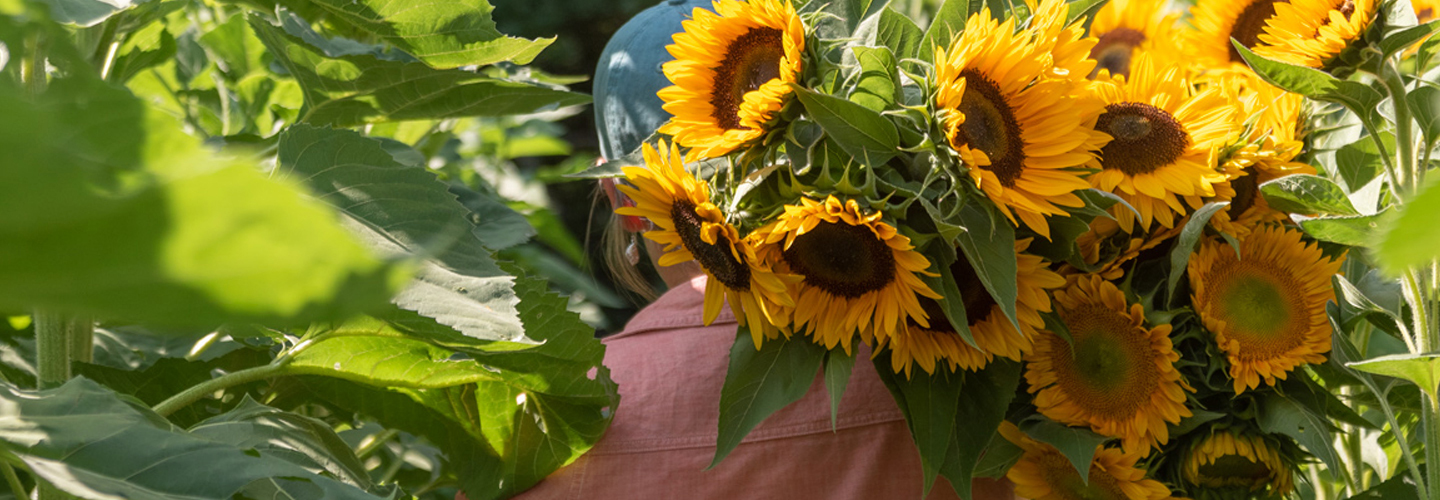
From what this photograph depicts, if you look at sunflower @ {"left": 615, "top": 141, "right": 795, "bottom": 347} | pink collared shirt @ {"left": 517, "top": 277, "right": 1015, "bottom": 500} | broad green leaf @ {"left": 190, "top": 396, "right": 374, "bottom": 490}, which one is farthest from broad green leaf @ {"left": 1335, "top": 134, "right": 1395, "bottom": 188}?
broad green leaf @ {"left": 190, "top": 396, "right": 374, "bottom": 490}

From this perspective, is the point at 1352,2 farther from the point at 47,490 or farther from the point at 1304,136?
the point at 47,490

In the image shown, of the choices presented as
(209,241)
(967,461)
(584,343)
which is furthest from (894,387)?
(209,241)

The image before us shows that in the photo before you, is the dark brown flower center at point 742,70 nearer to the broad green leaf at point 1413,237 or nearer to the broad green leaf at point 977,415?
the broad green leaf at point 977,415

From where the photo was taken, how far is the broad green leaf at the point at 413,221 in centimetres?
50

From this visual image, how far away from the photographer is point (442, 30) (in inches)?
27.9

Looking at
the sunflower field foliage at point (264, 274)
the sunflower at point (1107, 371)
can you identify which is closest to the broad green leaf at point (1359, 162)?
the sunflower at point (1107, 371)

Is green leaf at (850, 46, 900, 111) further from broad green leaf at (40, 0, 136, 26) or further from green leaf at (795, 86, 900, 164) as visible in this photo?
Result: broad green leaf at (40, 0, 136, 26)

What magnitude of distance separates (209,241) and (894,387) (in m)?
0.57

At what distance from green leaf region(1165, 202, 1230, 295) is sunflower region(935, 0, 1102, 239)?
77 millimetres

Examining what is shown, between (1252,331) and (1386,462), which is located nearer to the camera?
(1252,331)

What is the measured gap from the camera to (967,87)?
583 millimetres

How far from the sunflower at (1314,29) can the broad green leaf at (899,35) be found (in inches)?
8.5

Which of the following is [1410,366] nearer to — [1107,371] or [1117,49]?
[1107,371]

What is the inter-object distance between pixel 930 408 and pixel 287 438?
368mm
